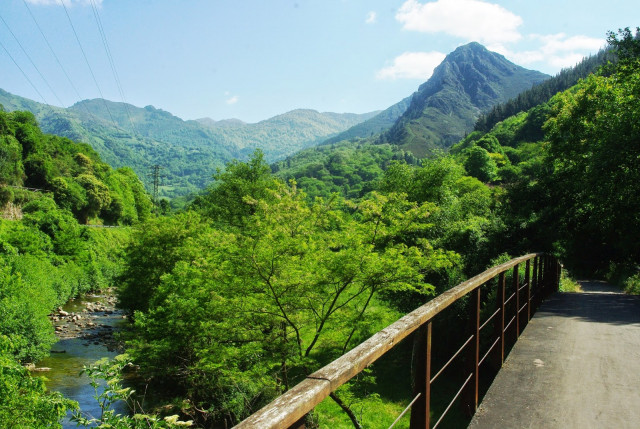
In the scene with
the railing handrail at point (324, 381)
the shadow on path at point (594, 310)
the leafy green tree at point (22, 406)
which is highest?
the railing handrail at point (324, 381)

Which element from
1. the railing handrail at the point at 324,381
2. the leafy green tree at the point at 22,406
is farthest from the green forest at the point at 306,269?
the railing handrail at the point at 324,381

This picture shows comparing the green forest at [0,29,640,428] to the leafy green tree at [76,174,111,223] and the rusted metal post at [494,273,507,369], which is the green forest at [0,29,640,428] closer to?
the rusted metal post at [494,273,507,369]

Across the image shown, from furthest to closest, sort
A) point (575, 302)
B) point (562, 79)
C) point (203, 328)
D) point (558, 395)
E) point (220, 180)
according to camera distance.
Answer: point (562, 79), point (220, 180), point (203, 328), point (575, 302), point (558, 395)

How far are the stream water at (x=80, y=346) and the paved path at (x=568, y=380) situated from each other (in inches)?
480

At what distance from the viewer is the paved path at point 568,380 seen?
322cm

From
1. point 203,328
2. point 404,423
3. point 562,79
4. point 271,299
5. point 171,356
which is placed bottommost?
point 404,423

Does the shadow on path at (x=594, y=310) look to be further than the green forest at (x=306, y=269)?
No

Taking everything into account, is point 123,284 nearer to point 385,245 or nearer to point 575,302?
point 385,245

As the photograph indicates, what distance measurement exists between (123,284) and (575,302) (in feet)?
→ 83.2

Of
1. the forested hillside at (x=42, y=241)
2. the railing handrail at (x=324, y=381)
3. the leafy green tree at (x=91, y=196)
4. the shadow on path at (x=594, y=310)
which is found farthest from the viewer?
the leafy green tree at (x=91, y=196)

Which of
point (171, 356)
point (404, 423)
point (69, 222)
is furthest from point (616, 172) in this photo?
point (69, 222)

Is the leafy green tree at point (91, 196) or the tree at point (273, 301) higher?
the leafy green tree at point (91, 196)

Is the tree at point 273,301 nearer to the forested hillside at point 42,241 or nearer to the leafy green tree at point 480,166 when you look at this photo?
the forested hillside at point 42,241

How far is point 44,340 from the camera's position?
2180cm
